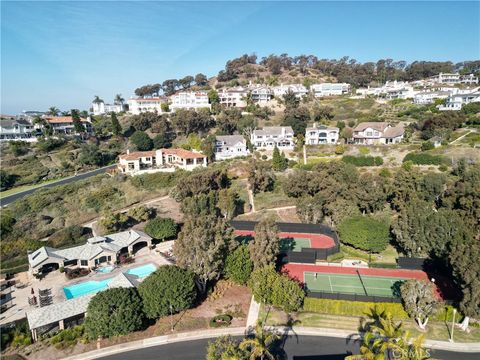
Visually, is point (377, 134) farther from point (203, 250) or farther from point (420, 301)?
point (203, 250)

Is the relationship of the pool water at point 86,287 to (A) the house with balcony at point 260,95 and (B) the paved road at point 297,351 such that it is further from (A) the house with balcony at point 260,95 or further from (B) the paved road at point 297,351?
(A) the house with balcony at point 260,95

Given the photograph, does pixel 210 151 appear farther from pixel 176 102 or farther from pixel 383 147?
pixel 176 102

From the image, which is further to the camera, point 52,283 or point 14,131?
point 14,131

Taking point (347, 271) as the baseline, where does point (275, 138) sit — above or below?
above

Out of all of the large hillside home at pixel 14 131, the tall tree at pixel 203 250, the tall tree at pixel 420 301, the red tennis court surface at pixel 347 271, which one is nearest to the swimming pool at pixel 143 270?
the tall tree at pixel 203 250

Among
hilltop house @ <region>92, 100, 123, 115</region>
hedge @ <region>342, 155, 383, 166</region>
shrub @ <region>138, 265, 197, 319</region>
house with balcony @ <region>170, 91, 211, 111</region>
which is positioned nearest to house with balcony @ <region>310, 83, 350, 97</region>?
house with balcony @ <region>170, 91, 211, 111</region>

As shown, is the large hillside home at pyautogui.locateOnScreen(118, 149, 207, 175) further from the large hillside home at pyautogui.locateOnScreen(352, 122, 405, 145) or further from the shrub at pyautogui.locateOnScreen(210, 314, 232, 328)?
the shrub at pyautogui.locateOnScreen(210, 314, 232, 328)

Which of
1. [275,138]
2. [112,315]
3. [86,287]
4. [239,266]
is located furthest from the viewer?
[275,138]

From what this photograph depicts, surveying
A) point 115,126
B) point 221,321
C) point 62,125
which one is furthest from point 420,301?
point 62,125
